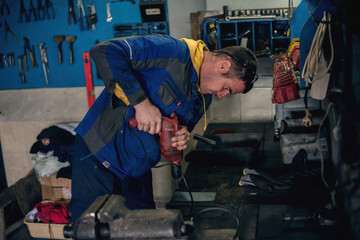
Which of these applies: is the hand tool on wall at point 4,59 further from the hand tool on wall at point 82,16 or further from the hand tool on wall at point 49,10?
the hand tool on wall at point 82,16

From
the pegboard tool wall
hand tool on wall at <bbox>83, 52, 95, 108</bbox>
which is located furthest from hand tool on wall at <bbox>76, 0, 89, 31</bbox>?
hand tool on wall at <bbox>83, 52, 95, 108</bbox>

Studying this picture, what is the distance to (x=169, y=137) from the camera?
1.63m

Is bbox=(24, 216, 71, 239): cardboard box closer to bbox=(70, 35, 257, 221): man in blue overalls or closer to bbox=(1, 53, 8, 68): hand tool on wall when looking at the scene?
bbox=(70, 35, 257, 221): man in blue overalls

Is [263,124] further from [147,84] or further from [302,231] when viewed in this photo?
[302,231]

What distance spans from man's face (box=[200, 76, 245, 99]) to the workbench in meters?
0.47

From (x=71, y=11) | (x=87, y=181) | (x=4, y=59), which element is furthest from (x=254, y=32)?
(x=4, y=59)

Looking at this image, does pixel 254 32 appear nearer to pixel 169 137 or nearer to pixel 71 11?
pixel 169 137

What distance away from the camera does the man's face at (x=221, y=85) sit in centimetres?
176

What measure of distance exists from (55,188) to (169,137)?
6.68 ft

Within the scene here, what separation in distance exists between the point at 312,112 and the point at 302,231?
0.86m

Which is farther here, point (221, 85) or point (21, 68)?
point (21, 68)

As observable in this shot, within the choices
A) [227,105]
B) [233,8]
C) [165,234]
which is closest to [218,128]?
[227,105]

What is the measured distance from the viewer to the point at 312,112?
1.89 metres

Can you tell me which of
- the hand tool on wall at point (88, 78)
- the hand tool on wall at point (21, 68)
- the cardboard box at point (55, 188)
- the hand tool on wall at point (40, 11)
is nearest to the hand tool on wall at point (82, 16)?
the hand tool on wall at point (88, 78)
